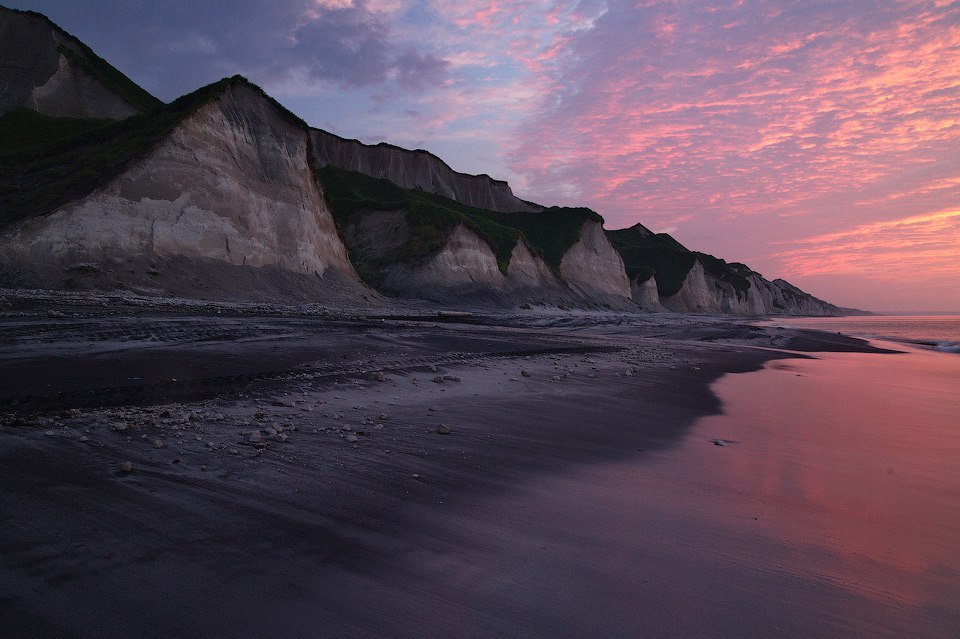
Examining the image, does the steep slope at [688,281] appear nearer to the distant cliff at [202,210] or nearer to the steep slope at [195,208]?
the distant cliff at [202,210]

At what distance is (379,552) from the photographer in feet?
7.59

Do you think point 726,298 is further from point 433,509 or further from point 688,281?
point 433,509

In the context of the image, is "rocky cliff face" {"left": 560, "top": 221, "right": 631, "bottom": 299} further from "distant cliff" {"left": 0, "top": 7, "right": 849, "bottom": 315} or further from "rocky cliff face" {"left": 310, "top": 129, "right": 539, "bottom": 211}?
"rocky cliff face" {"left": 310, "top": 129, "right": 539, "bottom": 211}

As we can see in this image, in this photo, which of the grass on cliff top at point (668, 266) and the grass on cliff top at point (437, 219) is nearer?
the grass on cliff top at point (437, 219)

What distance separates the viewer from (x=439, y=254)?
38469 millimetres

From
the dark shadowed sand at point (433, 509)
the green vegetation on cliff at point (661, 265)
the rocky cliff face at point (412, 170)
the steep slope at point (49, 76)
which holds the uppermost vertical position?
the rocky cliff face at point (412, 170)

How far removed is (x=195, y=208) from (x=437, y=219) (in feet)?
71.5

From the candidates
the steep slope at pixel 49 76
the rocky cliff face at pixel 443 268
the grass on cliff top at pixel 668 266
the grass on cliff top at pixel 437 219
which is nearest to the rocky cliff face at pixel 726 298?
the grass on cliff top at pixel 668 266

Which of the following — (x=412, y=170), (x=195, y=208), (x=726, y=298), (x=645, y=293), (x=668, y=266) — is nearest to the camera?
(x=195, y=208)

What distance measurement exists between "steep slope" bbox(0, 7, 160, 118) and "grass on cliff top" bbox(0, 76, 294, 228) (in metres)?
18.5

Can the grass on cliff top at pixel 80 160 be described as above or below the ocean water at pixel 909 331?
above

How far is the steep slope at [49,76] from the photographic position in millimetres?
34781

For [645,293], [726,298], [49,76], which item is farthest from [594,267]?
[49,76]

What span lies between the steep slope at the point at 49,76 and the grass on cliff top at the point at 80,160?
60.7 ft
